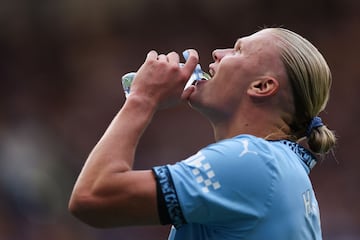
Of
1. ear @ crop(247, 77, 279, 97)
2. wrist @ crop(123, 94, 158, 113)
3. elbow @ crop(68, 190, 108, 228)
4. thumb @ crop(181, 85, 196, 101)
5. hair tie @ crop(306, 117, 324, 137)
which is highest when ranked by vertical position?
wrist @ crop(123, 94, 158, 113)

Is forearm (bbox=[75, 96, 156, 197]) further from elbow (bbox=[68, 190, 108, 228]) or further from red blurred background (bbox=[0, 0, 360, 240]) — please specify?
red blurred background (bbox=[0, 0, 360, 240])

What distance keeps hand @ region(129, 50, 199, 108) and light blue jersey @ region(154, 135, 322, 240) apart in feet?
0.61

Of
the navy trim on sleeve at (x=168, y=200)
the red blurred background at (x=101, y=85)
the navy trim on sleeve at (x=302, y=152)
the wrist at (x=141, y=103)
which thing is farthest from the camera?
the red blurred background at (x=101, y=85)

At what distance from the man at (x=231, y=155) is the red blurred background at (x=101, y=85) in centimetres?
383

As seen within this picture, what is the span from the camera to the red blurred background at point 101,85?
5.96 m

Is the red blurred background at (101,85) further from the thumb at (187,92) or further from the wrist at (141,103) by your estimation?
the wrist at (141,103)

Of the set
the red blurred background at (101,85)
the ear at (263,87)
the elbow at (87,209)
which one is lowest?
the red blurred background at (101,85)

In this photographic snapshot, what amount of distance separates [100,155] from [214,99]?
1.19 ft

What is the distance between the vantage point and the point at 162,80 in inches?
69.6

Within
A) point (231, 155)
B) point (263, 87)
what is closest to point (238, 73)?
point (263, 87)

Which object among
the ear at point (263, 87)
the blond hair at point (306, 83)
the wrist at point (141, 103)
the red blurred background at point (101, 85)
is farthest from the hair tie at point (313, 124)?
the red blurred background at point (101, 85)

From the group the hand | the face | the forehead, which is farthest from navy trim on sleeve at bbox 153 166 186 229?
the forehead

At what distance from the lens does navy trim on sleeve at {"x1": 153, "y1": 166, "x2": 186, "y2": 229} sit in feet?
5.13

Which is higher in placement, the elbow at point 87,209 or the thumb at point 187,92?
the thumb at point 187,92
